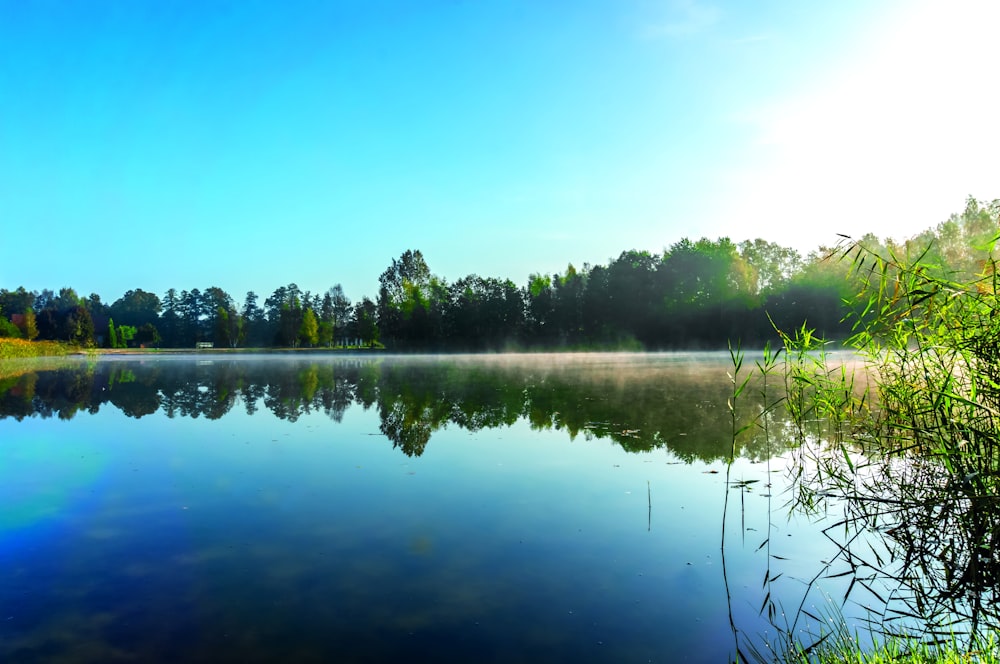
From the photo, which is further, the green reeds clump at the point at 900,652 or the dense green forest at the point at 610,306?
the dense green forest at the point at 610,306

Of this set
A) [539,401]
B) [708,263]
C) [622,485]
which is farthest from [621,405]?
[708,263]

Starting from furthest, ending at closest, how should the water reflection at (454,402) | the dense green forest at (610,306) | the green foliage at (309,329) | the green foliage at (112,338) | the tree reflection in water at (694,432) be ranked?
1. the green foliage at (309,329)
2. the green foliage at (112,338)
3. the dense green forest at (610,306)
4. the water reflection at (454,402)
5. the tree reflection in water at (694,432)

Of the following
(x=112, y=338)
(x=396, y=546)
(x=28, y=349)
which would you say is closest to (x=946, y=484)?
(x=396, y=546)

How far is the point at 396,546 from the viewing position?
18.1ft

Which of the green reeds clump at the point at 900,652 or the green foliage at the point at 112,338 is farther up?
the green foliage at the point at 112,338

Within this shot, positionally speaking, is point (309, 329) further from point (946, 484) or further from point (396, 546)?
point (946, 484)

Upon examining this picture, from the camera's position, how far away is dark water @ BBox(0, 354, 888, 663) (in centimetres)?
396

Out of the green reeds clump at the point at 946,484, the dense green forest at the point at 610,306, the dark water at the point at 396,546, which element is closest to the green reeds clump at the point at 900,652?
the green reeds clump at the point at 946,484

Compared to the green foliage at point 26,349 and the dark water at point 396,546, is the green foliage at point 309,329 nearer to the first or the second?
the green foliage at point 26,349

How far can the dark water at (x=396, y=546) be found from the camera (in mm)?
3961

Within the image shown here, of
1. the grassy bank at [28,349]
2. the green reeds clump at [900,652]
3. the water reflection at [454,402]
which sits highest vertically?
the grassy bank at [28,349]

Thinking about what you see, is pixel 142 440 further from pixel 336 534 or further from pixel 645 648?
pixel 645 648

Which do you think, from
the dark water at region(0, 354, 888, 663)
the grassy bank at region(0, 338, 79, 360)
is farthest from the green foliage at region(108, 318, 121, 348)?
A: the dark water at region(0, 354, 888, 663)

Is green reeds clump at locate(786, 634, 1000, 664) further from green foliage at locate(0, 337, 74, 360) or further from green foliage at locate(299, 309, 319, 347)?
green foliage at locate(299, 309, 319, 347)
